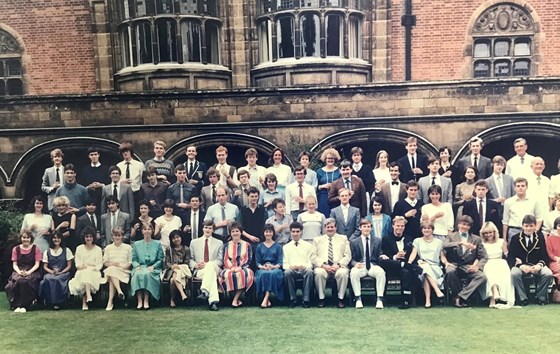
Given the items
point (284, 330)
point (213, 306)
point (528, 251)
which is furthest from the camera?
point (528, 251)

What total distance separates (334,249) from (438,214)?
838 mm

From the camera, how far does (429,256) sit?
381 centimetres

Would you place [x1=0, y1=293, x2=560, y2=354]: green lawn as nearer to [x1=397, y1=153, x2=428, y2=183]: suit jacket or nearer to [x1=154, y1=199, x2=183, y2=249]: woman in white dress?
[x1=154, y1=199, x2=183, y2=249]: woman in white dress

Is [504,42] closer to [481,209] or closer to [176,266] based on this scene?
[481,209]

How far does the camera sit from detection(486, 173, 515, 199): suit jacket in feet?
12.6

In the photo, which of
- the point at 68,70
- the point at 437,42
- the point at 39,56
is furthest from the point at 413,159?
the point at 39,56

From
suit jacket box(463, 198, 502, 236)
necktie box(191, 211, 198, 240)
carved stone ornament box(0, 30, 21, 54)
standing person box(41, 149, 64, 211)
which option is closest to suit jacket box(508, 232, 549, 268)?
suit jacket box(463, 198, 502, 236)

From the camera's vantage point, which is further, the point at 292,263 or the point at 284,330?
the point at 292,263

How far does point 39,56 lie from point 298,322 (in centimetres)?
288

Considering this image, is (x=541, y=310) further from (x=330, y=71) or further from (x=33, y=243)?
(x=33, y=243)

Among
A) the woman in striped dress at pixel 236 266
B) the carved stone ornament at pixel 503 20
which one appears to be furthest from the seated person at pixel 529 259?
the carved stone ornament at pixel 503 20

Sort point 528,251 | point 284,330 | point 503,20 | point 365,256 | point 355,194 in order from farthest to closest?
point 503,20 → point 355,194 → point 365,256 → point 528,251 → point 284,330

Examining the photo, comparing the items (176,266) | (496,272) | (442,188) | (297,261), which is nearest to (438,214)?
(442,188)

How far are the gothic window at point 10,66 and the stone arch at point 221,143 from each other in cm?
123
